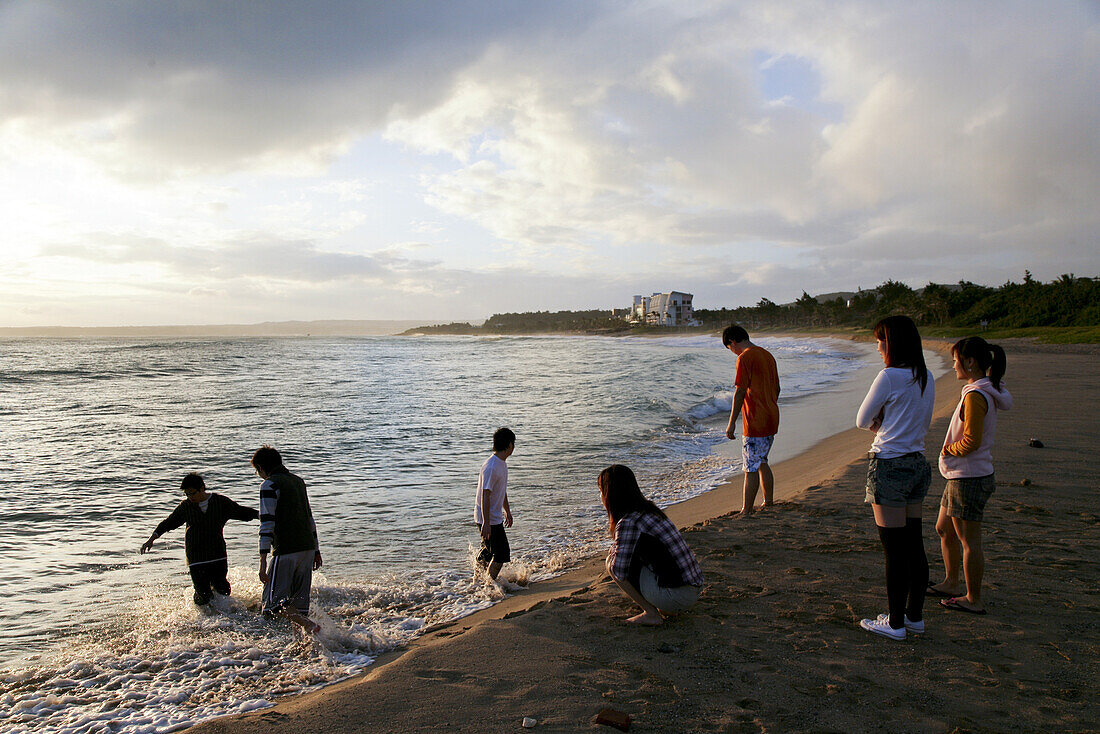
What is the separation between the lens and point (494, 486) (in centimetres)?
516

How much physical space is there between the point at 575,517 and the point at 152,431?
43.5 feet

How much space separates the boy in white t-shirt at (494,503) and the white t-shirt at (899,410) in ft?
9.19

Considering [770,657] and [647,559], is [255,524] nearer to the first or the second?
[647,559]

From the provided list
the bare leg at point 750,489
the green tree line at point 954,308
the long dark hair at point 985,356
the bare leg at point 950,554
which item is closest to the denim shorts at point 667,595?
the bare leg at point 950,554

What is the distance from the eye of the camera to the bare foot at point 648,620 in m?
3.81

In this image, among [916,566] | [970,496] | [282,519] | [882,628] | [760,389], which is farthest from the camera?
[760,389]

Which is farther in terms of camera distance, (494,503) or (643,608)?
(494,503)

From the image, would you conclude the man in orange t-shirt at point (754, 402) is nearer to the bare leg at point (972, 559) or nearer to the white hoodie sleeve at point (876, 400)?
the bare leg at point (972, 559)

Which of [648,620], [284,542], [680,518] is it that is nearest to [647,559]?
[648,620]

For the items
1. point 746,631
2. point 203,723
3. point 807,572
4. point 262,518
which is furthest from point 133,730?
point 807,572

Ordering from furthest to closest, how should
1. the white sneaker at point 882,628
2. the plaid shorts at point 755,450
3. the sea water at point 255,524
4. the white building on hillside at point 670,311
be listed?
1. the white building on hillside at point 670,311
2. the plaid shorts at point 755,450
3. the sea water at point 255,524
4. the white sneaker at point 882,628

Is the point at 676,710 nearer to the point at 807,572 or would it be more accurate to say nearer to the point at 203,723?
the point at 807,572

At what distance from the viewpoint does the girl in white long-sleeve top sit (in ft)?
10.9

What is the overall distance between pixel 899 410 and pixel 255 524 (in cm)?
764
